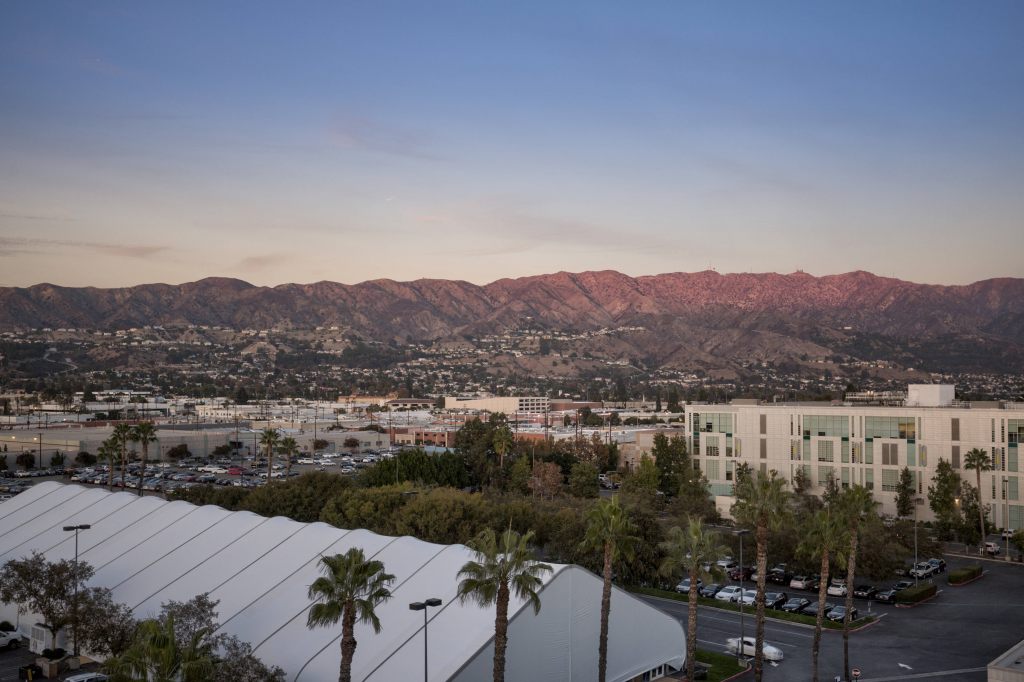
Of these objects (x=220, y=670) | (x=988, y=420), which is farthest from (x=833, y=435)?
(x=220, y=670)

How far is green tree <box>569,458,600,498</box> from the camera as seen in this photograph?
85.9 m

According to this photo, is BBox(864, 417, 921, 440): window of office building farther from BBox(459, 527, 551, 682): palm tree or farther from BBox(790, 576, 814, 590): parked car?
BBox(459, 527, 551, 682): palm tree

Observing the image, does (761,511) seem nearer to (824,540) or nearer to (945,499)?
(824,540)

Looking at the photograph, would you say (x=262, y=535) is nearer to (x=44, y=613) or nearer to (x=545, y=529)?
(x=44, y=613)

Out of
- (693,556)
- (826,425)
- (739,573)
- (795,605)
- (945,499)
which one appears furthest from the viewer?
(826,425)

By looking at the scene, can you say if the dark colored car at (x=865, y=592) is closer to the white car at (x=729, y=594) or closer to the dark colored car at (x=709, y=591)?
the white car at (x=729, y=594)

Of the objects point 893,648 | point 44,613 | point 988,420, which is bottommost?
point 893,648

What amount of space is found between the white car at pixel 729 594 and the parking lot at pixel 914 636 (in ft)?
6.84

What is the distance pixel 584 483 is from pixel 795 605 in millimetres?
37193

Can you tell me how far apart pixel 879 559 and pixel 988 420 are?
23.2 meters

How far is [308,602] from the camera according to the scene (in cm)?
3731

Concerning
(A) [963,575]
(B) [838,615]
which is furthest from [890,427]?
(B) [838,615]

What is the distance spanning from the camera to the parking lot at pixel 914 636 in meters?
39.5

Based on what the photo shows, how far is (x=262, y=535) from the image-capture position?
1805 inches
